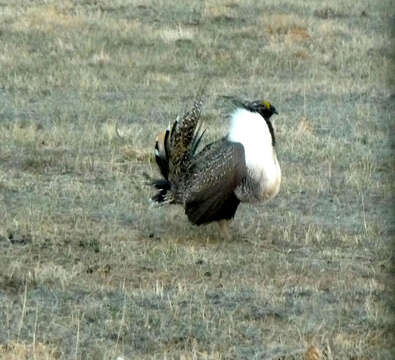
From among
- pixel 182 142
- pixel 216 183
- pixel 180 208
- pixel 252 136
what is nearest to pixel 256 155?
pixel 252 136

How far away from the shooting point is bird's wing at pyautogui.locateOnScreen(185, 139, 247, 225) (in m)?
7.89

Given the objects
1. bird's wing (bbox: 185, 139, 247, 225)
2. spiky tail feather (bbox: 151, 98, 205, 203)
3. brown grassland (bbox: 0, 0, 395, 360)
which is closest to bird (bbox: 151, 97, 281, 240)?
bird's wing (bbox: 185, 139, 247, 225)

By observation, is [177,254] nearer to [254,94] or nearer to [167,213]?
[167,213]

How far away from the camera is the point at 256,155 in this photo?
7.91 metres

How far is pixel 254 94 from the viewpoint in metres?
14.3

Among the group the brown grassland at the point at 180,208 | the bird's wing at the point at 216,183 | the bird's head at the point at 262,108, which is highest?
the bird's head at the point at 262,108

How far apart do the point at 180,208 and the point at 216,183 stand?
1.17 meters

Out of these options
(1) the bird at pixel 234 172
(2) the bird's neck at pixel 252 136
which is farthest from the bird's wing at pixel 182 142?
(2) the bird's neck at pixel 252 136

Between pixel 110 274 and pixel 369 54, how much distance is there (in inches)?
410

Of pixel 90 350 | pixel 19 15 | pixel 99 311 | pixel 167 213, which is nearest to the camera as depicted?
pixel 90 350

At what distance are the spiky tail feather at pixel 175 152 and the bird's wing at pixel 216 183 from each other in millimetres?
250

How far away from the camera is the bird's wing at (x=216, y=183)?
7.89m

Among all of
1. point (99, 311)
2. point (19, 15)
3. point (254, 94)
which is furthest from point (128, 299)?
point (19, 15)

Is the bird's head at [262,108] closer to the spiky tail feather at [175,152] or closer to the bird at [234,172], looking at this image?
the bird at [234,172]
